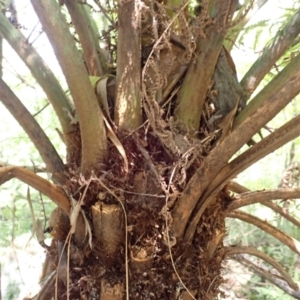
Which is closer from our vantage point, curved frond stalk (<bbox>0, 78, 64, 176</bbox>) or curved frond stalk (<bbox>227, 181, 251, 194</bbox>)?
curved frond stalk (<bbox>0, 78, 64, 176</bbox>)

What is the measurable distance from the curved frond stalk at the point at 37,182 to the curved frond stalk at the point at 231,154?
8.8 inches

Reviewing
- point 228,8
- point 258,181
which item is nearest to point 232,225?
point 258,181

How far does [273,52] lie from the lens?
934 mm

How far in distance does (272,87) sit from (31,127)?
507 millimetres

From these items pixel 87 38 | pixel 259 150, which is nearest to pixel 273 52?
pixel 259 150

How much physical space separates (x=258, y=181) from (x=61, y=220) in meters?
1.82

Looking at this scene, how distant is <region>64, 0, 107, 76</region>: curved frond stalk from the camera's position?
909mm

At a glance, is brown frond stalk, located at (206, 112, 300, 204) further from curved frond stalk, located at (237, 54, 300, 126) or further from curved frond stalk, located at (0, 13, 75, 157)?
curved frond stalk, located at (0, 13, 75, 157)

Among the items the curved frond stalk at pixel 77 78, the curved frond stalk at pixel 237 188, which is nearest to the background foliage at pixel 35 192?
the curved frond stalk at pixel 237 188

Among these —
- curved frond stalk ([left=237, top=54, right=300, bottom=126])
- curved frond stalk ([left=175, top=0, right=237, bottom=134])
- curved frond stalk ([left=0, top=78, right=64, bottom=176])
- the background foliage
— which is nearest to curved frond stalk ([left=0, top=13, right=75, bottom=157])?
curved frond stalk ([left=0, top=78, right=64, bottom=176])

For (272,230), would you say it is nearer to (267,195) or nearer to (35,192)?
(267,195)

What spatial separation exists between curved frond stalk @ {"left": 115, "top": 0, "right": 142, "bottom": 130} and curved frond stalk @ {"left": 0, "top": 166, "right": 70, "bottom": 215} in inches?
7.5

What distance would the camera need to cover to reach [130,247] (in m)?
0.86

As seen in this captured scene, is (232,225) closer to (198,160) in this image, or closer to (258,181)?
(258,181)
